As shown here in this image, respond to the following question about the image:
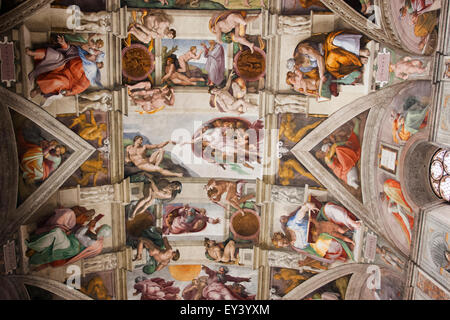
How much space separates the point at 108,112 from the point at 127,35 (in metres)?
1.89

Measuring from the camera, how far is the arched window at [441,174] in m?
9.64

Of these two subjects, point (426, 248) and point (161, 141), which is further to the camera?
point (161, 141)

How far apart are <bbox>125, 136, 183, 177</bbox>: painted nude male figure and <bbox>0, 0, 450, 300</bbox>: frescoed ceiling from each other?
4cm

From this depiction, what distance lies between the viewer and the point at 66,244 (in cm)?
1148

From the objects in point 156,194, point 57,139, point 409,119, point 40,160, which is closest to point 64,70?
point 57,139

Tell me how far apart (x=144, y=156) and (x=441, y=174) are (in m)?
6.94

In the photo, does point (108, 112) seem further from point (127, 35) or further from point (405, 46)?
point (405, 46)

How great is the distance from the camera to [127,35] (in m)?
10.9

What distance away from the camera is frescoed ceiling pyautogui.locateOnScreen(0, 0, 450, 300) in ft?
32.6

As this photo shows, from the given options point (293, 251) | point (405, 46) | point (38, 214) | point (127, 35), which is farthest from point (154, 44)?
point (293, 251)

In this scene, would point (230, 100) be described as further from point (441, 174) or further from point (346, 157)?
point (441, 174)

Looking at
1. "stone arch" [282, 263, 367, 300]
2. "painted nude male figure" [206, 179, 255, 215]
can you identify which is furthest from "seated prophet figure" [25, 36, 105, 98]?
"stone arch" [282, 263, 367, 300]

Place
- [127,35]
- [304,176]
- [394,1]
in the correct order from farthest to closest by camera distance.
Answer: [304,176] < [127,35] < [394,1]

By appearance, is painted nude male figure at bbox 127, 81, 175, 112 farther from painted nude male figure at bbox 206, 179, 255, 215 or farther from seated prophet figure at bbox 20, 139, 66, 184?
painted nude male figure at bbox 206, 179, 255, 215
